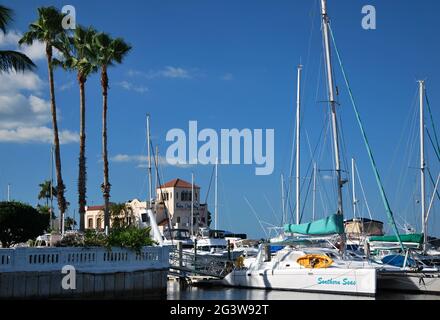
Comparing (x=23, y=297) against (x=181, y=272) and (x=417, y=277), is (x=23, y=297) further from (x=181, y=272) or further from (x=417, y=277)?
(x=417, y=277)

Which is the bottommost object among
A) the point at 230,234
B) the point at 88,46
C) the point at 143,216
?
the point at 230,234

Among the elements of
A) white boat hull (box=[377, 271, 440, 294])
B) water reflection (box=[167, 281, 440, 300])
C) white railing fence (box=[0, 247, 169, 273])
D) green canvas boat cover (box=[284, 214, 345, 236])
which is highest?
green canvas boat cover (box=[284, 214, 345, 236])

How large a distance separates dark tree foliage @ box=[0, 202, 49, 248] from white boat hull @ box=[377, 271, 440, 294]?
18.5 m

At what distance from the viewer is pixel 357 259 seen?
35.7m

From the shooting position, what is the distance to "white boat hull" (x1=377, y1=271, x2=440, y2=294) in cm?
3244

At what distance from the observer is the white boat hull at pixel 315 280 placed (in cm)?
3111

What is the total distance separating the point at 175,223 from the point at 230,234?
22.2 m

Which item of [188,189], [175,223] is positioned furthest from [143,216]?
[188,189]

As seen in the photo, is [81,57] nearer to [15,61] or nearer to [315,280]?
[15,61]

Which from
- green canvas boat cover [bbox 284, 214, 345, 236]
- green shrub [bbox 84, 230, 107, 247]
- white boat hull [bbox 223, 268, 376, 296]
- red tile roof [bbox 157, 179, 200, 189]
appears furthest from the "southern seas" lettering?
red tile roof [bbox 157, 179, 200, 189]

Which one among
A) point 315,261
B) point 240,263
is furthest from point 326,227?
point 240,263

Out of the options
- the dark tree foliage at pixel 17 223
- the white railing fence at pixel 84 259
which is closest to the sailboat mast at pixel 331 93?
the white railing fence at pixel 84 259

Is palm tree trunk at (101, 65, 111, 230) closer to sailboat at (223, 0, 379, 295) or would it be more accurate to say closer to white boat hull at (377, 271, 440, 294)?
sailboat at (223, 0, 379, 295)

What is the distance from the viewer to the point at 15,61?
97.5 feet
